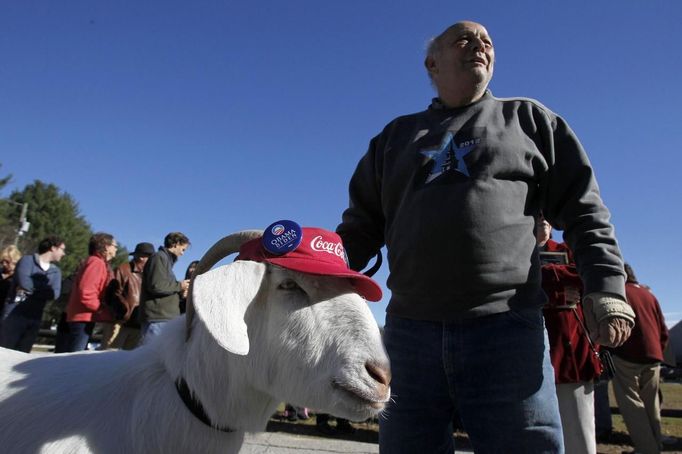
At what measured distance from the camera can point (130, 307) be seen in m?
6.05

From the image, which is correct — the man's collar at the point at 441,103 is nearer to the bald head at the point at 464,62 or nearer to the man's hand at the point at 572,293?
the bald head at the point at 464,62

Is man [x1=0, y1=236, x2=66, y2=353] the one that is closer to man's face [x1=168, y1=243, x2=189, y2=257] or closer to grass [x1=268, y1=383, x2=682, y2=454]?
man's face [x1=168, y1=243, x2=189, y2=257]

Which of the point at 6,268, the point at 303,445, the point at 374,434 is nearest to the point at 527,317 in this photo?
the point at 303,445

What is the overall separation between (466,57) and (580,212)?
2.63ft

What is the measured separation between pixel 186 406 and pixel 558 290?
266cm

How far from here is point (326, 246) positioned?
1.76 m

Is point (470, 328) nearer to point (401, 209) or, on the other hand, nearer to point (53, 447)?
point (401, 209)

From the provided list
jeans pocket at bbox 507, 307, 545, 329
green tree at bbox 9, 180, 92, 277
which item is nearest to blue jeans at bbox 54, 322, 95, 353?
jeans pocket at bbox 507, 307, 545, 329

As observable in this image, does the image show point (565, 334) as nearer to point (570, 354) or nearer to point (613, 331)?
point (570, 354)

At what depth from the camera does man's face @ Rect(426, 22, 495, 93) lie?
209 cm

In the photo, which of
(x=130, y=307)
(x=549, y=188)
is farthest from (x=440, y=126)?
(x=130, y=307)

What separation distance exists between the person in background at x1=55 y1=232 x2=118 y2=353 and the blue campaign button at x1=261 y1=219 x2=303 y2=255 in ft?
16.1

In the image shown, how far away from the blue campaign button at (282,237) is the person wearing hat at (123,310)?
496cm

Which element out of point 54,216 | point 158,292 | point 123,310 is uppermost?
point 54,216
